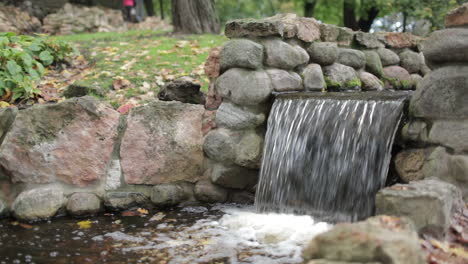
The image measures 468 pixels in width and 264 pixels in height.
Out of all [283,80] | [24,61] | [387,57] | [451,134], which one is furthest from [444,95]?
[24,61]

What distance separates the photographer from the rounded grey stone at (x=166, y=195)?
14.5ft

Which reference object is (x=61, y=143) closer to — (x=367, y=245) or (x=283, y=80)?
(x=283, y=80)

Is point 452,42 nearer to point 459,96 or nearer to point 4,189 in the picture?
point 459,96

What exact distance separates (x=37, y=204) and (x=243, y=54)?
93.1 inches

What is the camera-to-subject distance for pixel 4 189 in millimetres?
4258

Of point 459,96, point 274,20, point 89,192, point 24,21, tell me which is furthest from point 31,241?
point 24,21

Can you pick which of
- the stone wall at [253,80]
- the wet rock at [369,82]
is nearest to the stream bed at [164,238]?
the stone wall at [253,80]

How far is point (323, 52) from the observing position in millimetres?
5039

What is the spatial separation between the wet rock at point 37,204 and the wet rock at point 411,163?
3005 mm

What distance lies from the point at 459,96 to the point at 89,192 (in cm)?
331

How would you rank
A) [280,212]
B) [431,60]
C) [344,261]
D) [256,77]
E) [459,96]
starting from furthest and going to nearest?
1. [256,77]
2. [280,212]
3. [431,60]
4. [459,96]
5. [344,261]

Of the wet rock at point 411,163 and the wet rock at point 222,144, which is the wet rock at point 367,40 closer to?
the wet rock at point 222,144

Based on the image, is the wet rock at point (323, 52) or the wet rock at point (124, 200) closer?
the wet rock at point (124, 200)

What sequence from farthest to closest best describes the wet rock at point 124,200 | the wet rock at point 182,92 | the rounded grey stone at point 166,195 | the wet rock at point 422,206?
the wet rock at point 182,92
the rounded grey stone at point 166,195
the wet rock at point 124,200
the wet rock at point 422,206
